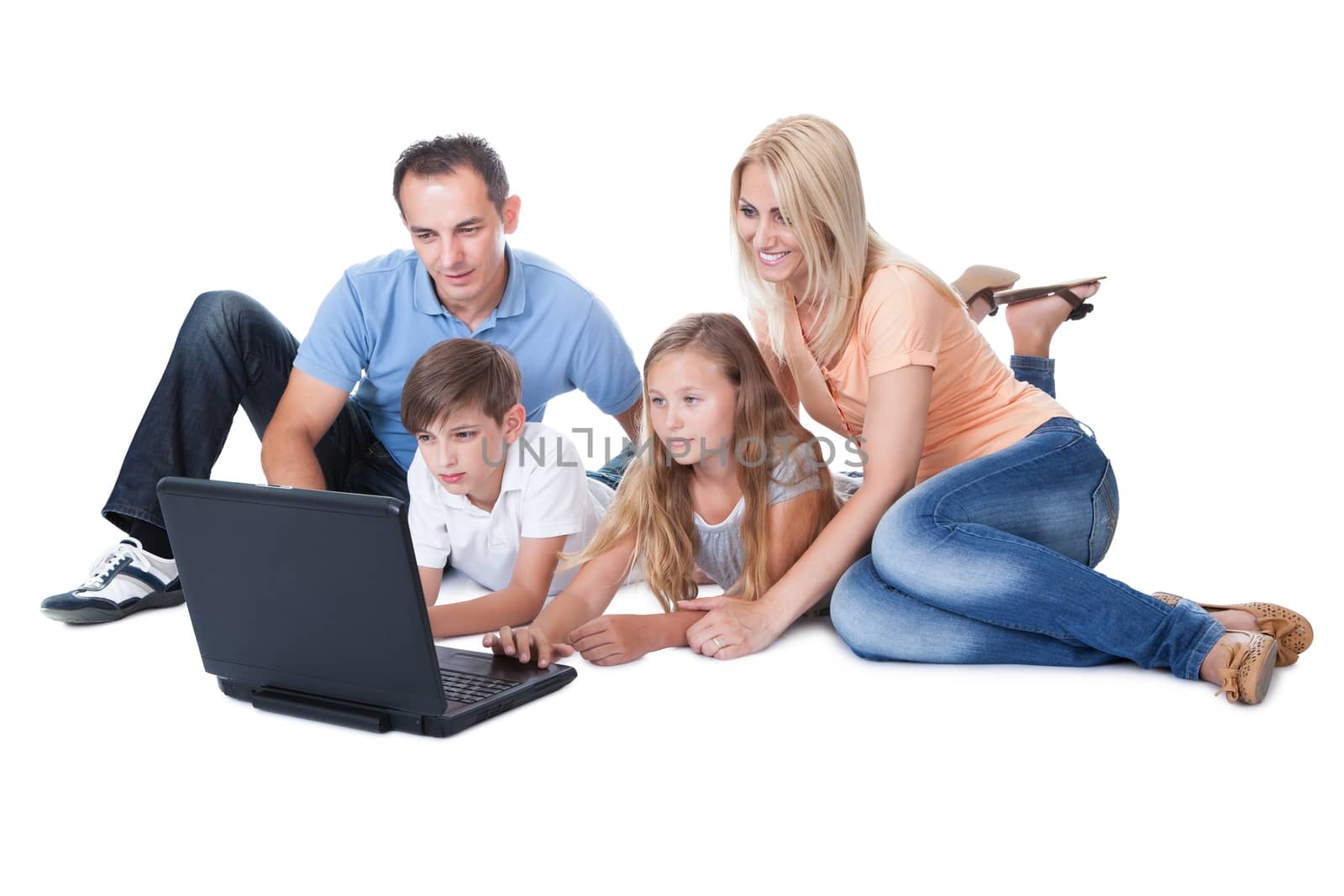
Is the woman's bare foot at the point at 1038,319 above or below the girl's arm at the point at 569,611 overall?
above

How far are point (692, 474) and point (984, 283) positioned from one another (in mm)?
1124

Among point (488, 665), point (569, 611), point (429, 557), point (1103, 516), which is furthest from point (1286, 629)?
point (429, 557)

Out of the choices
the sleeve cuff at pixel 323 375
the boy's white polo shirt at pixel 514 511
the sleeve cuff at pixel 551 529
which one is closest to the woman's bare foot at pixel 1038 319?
the boy's white polo shirt at pixel 514 511

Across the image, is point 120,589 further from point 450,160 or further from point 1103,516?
point 1103,516

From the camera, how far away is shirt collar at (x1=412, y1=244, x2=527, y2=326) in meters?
3.12

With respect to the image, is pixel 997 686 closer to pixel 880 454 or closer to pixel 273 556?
pixel 880 454

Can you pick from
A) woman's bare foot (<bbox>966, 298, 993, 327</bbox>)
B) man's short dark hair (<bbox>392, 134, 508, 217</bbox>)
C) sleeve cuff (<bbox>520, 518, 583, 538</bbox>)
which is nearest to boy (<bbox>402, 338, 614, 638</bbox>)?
sleeve cuff (<bbox>520, 518, 583, 538</bbox>)

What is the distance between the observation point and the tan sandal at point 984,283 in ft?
11.3

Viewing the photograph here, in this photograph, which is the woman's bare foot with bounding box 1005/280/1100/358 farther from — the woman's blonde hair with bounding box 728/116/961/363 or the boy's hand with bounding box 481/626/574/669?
the boy's hand with bounding box 481/626/574/669

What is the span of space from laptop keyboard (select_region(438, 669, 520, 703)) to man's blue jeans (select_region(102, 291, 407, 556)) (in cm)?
103

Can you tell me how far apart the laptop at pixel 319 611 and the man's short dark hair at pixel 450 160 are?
1113 millimetres


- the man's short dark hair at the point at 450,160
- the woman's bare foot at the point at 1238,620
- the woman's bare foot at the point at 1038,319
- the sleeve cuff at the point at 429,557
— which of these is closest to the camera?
the woman's bare foot at the point at 1238,620

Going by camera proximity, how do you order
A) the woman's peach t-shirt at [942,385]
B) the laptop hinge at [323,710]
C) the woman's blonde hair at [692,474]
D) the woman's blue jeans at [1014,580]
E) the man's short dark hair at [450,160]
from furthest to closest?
the man's short dark hair at [450,160] < the woman's blonde hair at [692,474] < the woman's peach t-shirt at [942,385] < the woman's blue jeans at [1014,580] < the laptop hinge at [323,710]

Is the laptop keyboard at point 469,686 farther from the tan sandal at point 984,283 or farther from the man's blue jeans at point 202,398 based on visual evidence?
the tan sandal at point 984,283
